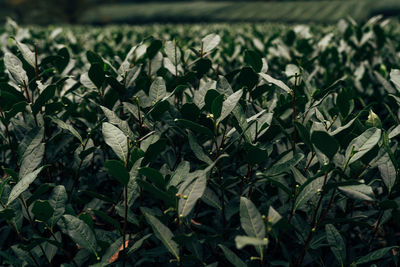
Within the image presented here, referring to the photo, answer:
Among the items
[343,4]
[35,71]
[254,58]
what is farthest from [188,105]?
[343,4]

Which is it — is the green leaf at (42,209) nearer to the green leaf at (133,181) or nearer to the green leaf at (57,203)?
the green leaf at (57,203)

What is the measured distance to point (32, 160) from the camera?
1439mm

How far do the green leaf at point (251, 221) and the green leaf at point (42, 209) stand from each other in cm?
63

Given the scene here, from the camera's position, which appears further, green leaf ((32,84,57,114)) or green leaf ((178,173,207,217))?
green leaf ((32,84,57,114))

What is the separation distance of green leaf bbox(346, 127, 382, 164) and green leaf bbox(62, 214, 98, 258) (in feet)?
2.95

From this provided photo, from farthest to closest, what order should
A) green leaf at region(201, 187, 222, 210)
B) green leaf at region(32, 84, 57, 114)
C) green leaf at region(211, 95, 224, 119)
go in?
green leaf at region(32, 84, 57, 114) → green leaf at region(201, 187, 222, 210) → green leaf at region(211, 95, 224, 119)

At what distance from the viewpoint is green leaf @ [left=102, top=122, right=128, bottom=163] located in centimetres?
125

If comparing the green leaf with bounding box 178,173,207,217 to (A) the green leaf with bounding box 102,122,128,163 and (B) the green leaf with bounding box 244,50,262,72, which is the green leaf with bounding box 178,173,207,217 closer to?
(A) the green leaf with bounding box 102,122,128,163

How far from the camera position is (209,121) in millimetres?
1387

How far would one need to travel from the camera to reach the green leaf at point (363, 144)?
1117 millimetres

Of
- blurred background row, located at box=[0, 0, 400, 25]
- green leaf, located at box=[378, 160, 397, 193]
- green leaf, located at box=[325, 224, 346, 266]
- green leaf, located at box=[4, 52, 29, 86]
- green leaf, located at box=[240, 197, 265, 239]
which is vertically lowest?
blurred background row, located at box=[0, 0, 400, 25]

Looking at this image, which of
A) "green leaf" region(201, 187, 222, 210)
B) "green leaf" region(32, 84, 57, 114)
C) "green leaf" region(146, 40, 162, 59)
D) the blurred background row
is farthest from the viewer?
the blurred background row

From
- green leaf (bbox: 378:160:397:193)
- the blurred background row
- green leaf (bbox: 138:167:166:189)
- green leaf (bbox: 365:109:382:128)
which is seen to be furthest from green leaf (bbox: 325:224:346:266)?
the blurred background row

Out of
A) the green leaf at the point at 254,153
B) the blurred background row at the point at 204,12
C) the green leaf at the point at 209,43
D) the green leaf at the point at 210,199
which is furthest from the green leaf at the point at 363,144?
the blurred background row at the point at 204,12
